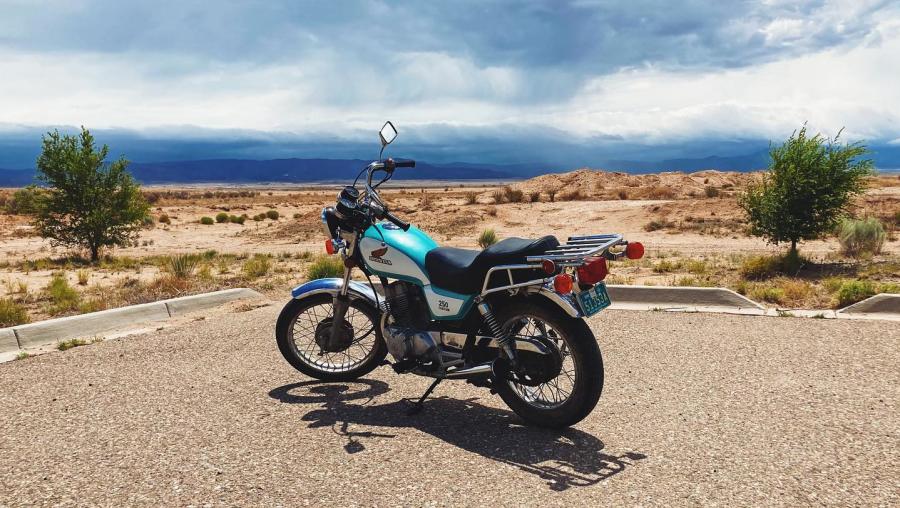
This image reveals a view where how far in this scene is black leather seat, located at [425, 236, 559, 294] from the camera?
4965 millimetres

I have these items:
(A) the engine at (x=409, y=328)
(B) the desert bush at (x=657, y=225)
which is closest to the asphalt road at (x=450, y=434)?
(A) the engine at (x=409, y=328)

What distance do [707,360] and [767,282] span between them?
621cm

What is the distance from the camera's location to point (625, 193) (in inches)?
1516

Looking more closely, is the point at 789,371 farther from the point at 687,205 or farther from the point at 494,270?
the point at 687,205

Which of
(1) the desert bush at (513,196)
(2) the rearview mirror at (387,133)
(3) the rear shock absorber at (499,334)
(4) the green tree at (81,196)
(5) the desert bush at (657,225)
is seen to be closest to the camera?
(3) the rear shock absorber at (499,334)

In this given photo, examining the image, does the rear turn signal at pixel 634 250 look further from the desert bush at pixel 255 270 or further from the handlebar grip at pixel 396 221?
the desert bush at pixel 255 270

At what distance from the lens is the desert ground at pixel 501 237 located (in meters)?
11.7

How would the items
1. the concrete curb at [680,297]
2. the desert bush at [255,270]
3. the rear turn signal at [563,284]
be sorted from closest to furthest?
the rear turn signal at [563,284]
the concrete curb at [680,297]
the desert bush at [255,270]

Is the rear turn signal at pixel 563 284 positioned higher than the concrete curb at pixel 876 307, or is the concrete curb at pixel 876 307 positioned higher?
the rear turn signal at pixel 563 284

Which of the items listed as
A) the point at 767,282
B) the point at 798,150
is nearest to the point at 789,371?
the point at 767,282

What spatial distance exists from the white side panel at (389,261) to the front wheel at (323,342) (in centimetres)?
61

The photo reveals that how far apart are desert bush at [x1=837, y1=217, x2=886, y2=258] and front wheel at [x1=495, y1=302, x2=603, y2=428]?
13364 millimetres

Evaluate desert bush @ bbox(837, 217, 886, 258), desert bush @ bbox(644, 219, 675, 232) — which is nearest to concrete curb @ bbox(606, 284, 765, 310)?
desert bush @ bbox(837, 217, 886, 258)

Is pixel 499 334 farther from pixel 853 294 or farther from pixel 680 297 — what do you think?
pixel 853 294
